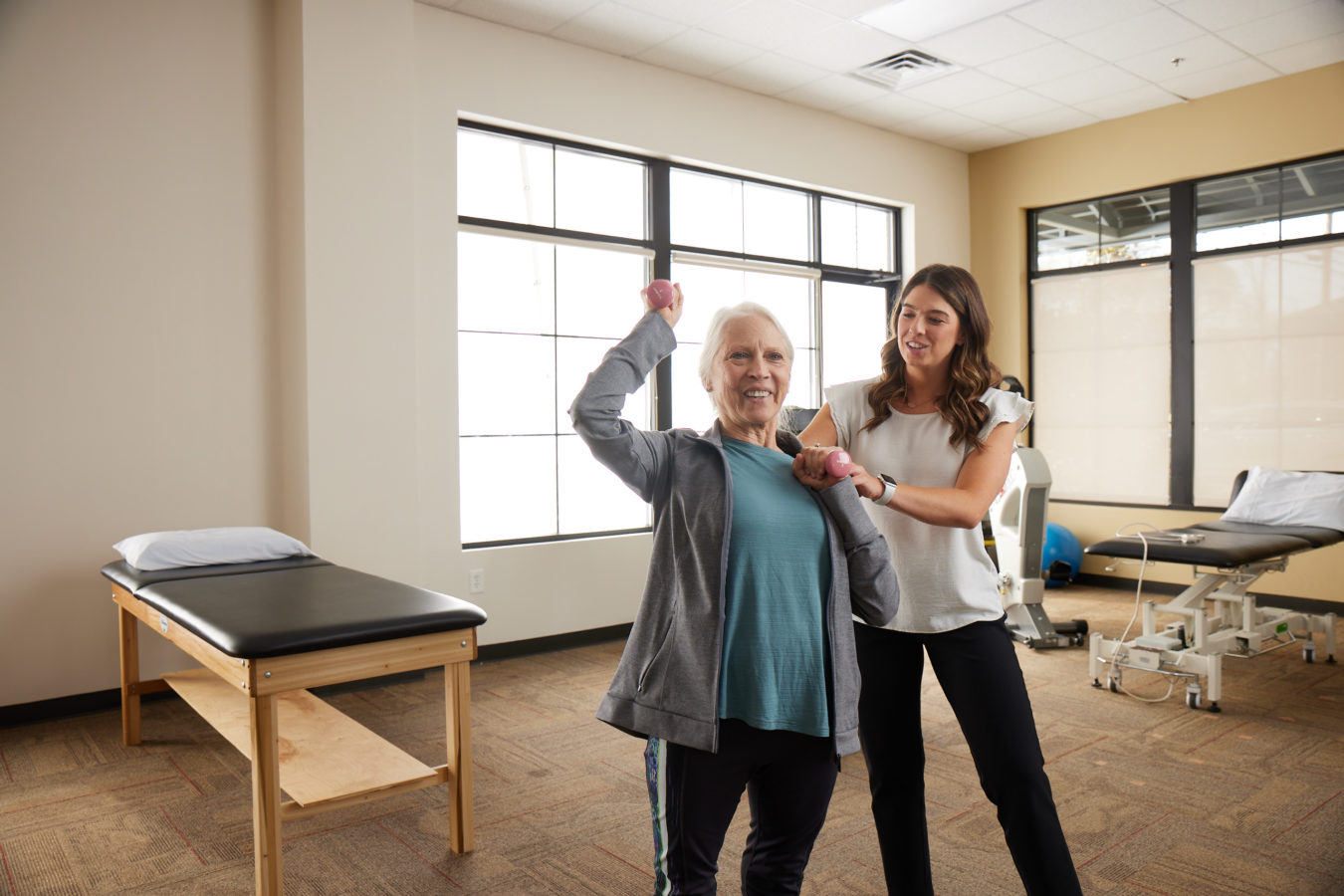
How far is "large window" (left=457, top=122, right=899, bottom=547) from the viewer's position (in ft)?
14.3

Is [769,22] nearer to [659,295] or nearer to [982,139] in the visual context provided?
[982,139]

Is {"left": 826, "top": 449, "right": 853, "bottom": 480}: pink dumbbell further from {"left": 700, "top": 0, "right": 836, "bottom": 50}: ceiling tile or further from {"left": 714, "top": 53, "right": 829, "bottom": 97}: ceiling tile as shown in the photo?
{"left": 714, "top": 53, "right": 829, "bottom": 97}: ceiling tile

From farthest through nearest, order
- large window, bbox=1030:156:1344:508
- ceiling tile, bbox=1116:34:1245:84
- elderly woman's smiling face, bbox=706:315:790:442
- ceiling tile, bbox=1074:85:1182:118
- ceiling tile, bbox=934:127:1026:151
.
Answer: ceiling tile, bbox=934:127:1026:151 → ceiling tile, bbox=1074:85:1182:118 → large window, bbox=1030:156:1344:508 → ceiling tile, bbox=1116:34:1245:84 → elderly woman's smiling face, bbox=706:315:790:442

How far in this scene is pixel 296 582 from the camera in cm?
266

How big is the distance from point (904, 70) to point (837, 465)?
4320 mm

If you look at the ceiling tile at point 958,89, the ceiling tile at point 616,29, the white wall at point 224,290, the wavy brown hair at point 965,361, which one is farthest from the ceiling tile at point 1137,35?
the wavy brown hair at point 965,361

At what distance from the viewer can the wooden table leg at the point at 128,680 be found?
309 cm

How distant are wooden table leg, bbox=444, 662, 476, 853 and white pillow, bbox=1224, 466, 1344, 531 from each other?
377cm

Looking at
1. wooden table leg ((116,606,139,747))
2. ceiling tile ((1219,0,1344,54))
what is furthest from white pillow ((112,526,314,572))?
ceiling tile ((1219,0,1344,54))

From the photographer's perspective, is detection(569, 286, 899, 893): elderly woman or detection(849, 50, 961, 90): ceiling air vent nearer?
detection(569, 286, 899, 893): elderly woman

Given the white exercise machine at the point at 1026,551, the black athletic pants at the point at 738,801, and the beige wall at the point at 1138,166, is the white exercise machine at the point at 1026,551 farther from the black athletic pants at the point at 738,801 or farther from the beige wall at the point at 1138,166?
the black athletic pants at the point at 738,801

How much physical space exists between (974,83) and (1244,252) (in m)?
1.88

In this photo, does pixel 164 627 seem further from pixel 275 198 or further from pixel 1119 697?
pixel 1119 697

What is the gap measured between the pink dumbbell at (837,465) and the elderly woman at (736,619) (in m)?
0.02
